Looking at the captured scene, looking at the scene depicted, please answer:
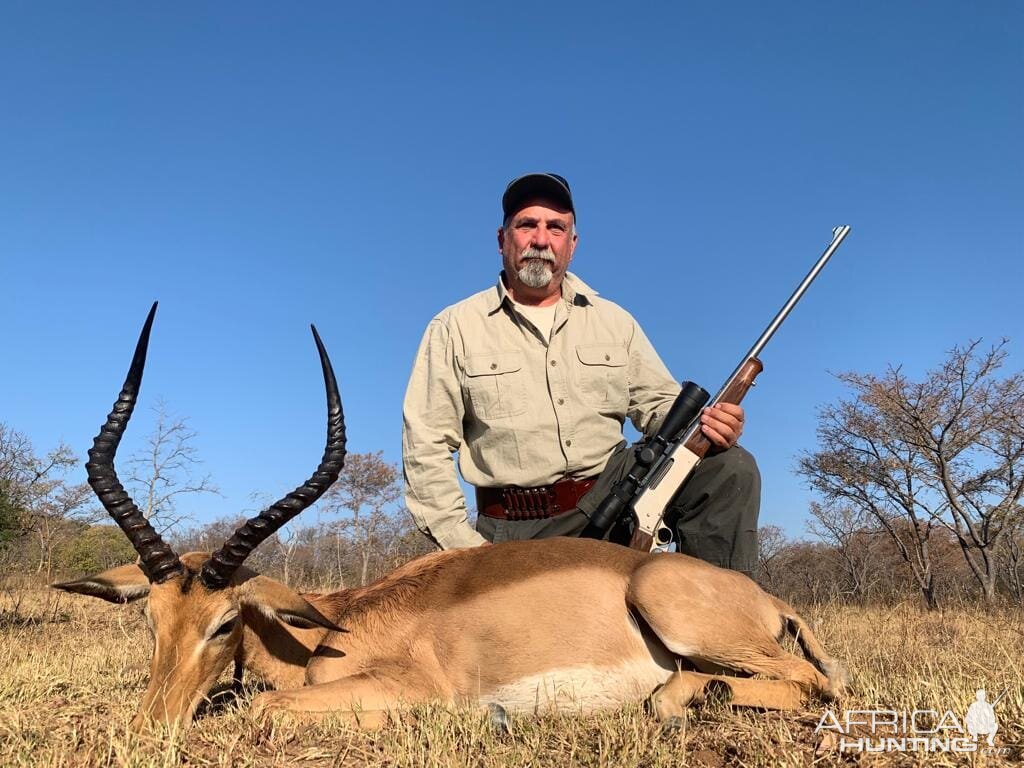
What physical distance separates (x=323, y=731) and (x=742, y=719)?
1577 mm

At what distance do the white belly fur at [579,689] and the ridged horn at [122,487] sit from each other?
1610mm

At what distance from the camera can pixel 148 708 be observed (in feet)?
A: 10.3

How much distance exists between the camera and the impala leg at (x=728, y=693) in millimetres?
3230

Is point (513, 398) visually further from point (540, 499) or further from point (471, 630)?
point (471, 630)

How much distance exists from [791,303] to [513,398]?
2181 millimetres

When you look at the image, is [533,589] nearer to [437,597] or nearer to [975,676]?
[437,597]

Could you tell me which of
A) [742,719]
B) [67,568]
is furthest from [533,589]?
[67,568]

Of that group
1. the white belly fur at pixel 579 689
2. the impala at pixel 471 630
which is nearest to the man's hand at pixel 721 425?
the impala at pixel 471 630

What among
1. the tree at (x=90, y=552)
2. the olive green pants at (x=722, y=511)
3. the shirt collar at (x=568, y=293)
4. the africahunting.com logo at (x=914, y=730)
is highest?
the shirt collar at (x=568, y=293)

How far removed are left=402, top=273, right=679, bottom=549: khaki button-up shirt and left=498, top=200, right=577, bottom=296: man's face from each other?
17cm

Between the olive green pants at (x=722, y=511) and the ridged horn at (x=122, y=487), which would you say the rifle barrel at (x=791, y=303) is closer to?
the olive green pants at (x=722, y=511)

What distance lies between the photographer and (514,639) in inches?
142

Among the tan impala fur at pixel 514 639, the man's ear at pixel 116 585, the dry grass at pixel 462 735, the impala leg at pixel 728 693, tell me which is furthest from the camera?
the man's ear at pixel 116 585

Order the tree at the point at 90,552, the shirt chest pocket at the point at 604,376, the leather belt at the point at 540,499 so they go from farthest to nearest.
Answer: the tree at the point at 90,552 → the shirt chest pocket at the point at 604,376 → the leather belt at the point at 540,499
